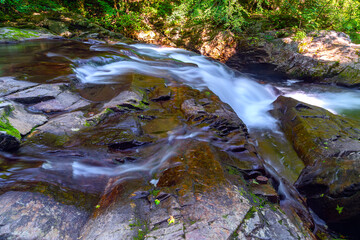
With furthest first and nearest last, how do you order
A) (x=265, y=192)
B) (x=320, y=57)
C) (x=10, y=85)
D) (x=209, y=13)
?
(x=209, y=13) < (x=320, y=57) < (x=10, y=85) < (x=265, y=192)

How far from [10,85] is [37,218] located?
3.65 meters

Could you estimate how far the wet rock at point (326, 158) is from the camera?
9.46 ft

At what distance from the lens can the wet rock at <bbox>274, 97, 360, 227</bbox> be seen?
2.88 metres

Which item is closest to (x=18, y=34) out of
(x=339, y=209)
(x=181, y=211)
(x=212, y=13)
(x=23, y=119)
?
(x=23, y=119)

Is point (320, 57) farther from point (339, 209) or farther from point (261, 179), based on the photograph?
point (261, 179)

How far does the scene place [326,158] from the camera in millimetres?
3617

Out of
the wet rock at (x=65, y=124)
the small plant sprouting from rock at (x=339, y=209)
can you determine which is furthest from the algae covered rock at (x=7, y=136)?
the small plant sprouting from rock at (x=339, y=209)

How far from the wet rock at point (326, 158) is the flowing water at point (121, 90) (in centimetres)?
34

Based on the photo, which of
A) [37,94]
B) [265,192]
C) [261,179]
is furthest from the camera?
[37,94]

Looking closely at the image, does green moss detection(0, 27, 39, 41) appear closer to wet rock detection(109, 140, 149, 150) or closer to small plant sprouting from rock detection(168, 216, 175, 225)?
wet rock detection(109, 140, 149, 150)

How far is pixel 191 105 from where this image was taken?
449cm

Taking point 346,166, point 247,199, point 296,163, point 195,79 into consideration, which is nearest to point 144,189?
point 247,199

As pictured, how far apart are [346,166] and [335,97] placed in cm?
575

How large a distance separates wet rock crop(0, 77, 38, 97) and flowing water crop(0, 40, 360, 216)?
255 mm
